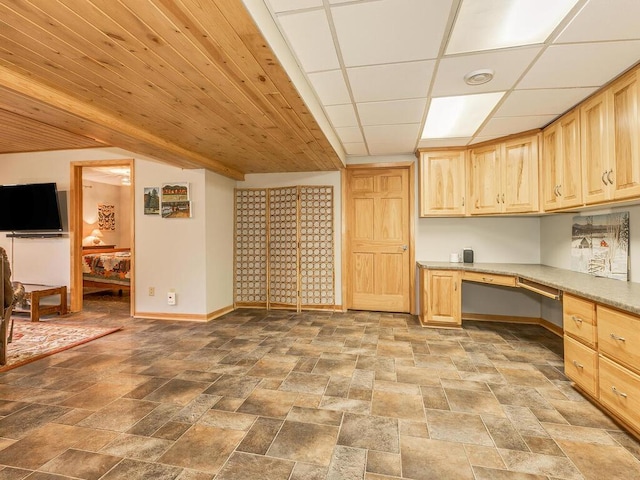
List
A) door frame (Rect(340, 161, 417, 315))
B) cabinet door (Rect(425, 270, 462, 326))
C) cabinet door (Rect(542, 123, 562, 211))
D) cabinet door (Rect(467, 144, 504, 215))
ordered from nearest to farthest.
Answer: cabinet door (Rect(542, 123, 562, 211))
cabinet door (Rect(467, 144, 504, 215))
cabinet door (Rect(425, 270, 462, 326))
door frame (Rect(340, 161, 417, 315))

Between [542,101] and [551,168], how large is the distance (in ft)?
2.77

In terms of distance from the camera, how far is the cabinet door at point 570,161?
9.19ft

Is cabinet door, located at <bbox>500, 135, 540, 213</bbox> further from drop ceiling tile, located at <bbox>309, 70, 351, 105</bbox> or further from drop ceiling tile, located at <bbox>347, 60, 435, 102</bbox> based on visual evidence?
drop ceiling tile, located at <bbox>309, 70, 351, 105</bbox>

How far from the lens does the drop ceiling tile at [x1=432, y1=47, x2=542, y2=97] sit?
207 cm

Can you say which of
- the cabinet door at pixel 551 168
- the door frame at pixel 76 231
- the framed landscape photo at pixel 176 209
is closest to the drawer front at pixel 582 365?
the cabinet door at pixel 551 168

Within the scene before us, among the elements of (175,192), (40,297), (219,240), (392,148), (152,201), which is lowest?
(40,297)

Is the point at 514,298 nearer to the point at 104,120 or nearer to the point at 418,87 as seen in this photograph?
the point at 418,87

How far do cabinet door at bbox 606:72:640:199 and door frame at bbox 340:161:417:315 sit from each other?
246 cm

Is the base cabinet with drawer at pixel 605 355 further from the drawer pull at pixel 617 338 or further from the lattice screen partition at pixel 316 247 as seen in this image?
the lattice screen partition at pixel 316 247

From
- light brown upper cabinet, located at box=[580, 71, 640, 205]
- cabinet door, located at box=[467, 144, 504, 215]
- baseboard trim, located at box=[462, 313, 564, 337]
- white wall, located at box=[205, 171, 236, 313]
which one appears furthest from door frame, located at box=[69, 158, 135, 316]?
light brown upper cabinet, located at box=[580, 71, 640, 205]

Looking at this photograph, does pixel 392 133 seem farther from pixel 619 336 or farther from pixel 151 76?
pixel 619 336

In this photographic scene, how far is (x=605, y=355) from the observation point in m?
2.04

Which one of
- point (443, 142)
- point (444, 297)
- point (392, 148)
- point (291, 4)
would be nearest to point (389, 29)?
point (291, 4)

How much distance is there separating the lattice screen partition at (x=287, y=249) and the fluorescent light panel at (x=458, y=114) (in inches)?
74.7
